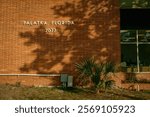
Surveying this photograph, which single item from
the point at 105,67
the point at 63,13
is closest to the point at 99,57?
the point at 105,67

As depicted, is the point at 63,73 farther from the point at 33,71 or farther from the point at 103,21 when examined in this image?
the point at 103,21

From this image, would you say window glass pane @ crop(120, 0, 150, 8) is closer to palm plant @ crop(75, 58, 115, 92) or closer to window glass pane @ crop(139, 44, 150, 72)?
window glass pane @ crop(139, 44, 150, 72)

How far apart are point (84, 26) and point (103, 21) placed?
1088 mm

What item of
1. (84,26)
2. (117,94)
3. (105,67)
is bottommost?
(117,94)

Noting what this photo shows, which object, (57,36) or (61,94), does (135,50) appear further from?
(61,94)

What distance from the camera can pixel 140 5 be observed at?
2016 centimetres

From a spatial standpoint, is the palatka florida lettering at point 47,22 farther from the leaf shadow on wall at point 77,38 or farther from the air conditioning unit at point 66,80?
the air conditioning unit at point 66,80

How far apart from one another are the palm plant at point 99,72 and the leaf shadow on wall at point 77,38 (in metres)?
1.45

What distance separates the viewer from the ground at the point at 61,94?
650 inches

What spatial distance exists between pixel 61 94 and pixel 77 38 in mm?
3678

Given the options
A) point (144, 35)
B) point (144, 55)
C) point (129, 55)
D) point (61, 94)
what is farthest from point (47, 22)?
point (144, 55)

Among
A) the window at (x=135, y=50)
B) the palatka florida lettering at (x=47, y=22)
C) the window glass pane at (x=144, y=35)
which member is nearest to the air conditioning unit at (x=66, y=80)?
the palatka florida lettering at (x=47, y=22)

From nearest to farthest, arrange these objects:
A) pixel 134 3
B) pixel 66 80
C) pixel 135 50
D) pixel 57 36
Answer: pixel 66 80 → pixel 57 36 → pixel 134 3 → pixel 135 50

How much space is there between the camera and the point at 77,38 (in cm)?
1972
